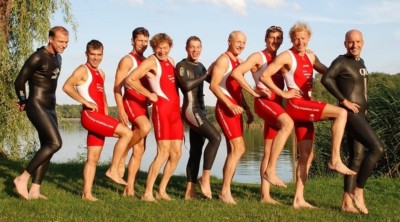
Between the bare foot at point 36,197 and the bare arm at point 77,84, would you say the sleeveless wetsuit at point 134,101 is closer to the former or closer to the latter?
the bare arm at point 77,84

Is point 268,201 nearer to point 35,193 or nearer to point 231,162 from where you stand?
point 231,162

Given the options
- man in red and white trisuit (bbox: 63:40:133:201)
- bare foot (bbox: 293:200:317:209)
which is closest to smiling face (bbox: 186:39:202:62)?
man in red and white trisuit (bbox: 63:40:133:201)

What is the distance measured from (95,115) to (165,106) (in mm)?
1025

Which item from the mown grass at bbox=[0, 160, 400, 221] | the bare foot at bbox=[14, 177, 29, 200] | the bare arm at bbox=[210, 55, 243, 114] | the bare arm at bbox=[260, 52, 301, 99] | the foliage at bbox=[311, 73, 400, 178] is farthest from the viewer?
the foliage at bbox=[311, 73, 400, 178]

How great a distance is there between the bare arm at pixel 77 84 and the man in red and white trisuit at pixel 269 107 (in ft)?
6.94

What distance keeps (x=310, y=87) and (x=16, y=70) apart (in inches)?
380

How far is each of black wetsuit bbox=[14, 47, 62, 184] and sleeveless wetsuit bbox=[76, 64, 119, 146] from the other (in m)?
0.45

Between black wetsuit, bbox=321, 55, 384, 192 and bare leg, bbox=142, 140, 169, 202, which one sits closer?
black wetsuit, bbox=321, 55, 384, 192

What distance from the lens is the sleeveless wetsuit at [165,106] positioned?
834cm

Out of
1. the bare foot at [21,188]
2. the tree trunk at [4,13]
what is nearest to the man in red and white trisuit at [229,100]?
the bare foot at [21,188]

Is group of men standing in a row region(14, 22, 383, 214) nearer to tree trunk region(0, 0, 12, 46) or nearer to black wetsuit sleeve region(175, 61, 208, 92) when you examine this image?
black wetsuit sleeve region(175, 61, 208, 92)

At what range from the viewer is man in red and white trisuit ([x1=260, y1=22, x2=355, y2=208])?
25.0 feet

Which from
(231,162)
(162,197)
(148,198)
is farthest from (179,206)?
(231,162)

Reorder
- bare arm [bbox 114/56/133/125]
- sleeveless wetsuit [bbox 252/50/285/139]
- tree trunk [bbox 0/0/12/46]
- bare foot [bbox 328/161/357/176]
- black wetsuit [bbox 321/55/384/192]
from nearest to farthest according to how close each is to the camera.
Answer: bare foot [bbox 328/161/357/176]
black wetsuit [bbox 321/55/384/192]
sleeveless wetsuit [bbox 252/50/285/139]
bare arm [bbox 114/56/133/125]
tree trunk [bbox 0/0/12/46]
